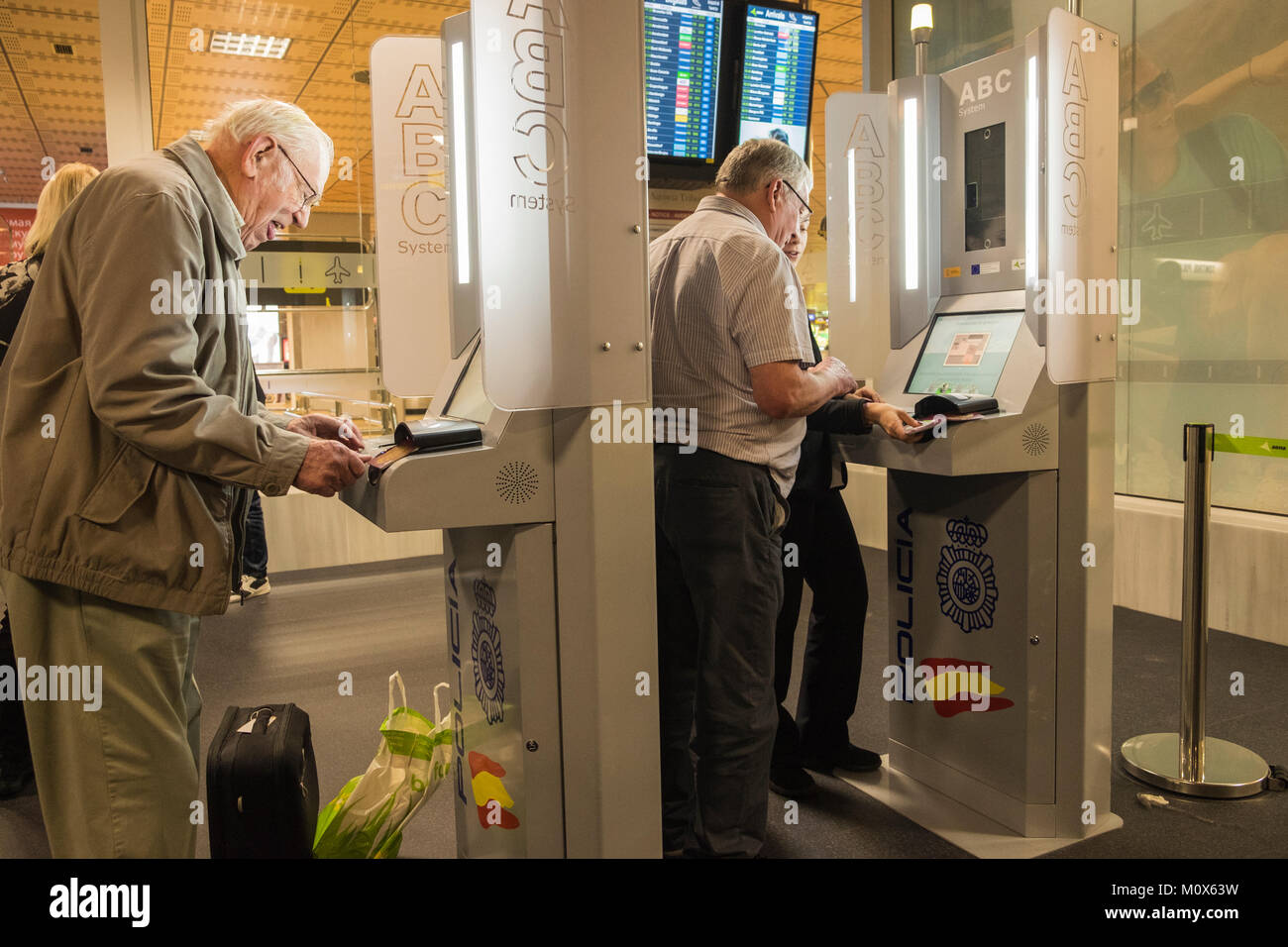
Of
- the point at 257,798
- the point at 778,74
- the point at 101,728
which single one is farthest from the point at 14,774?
the point at 778,74

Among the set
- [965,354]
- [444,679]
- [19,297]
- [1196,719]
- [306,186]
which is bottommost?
[444,679]

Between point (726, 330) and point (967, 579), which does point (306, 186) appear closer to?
point (726, 330)

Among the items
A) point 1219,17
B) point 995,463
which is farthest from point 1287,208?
point 995,463

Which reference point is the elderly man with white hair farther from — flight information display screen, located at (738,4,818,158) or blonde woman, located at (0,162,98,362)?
flight information display screen, located at (738,4,818,158)

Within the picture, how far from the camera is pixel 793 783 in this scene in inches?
108

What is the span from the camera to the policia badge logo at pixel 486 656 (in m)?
1.85

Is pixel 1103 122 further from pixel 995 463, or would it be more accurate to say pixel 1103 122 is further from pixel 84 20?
pixel 84 20

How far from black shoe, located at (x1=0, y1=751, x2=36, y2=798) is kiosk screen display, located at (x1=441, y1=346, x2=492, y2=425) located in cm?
190

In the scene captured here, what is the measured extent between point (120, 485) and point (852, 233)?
229 centimetres

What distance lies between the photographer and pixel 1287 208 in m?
4.19

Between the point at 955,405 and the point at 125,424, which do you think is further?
the point at 955,405

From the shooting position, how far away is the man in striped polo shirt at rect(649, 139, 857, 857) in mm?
2113

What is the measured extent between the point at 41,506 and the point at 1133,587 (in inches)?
180

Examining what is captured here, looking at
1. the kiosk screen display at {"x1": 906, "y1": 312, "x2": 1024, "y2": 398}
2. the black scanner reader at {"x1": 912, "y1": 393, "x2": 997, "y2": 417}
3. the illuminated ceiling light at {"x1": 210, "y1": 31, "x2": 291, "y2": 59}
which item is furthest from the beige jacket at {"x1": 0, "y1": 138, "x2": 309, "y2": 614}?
the illuminated ceiling light at {"x1": 210, "y1": 31, "x2": 291, "y2": 59}
